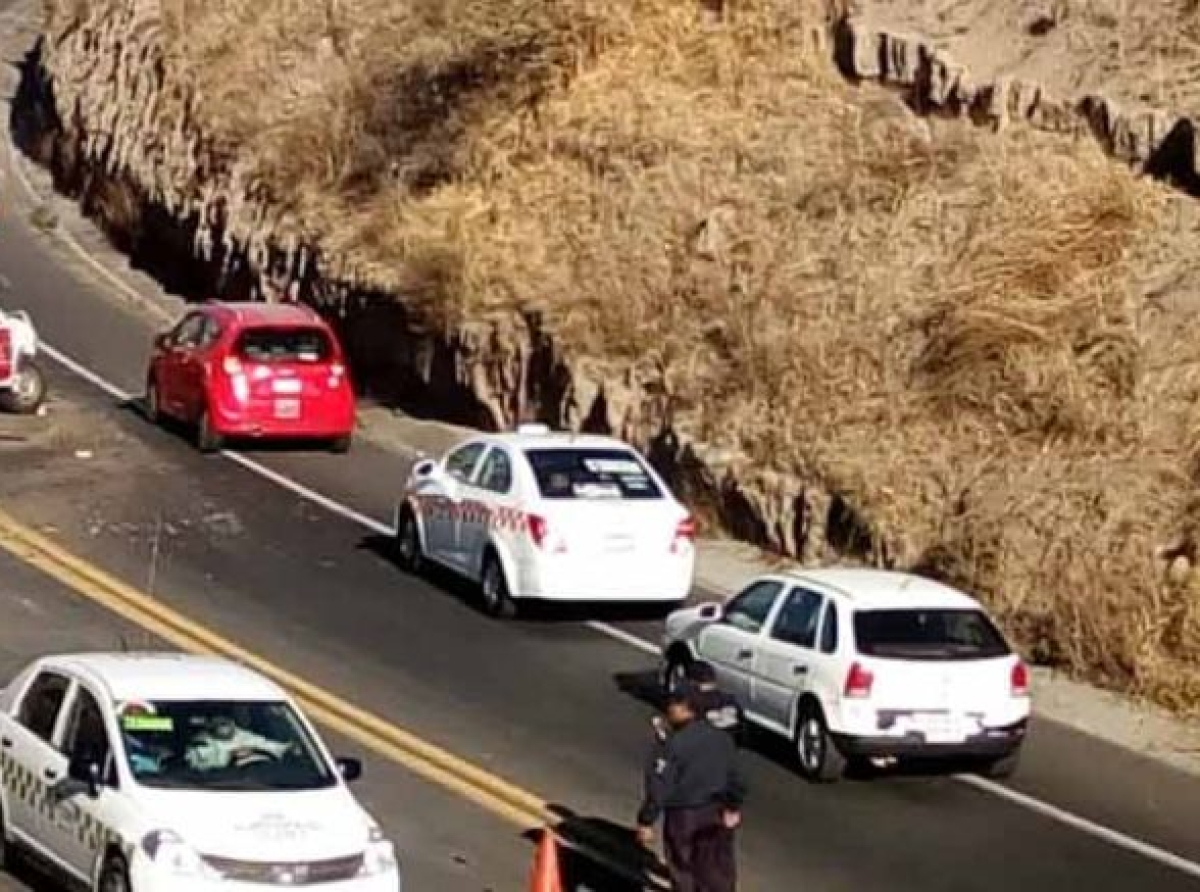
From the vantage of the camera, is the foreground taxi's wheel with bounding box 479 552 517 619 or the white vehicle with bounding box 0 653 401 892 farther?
the foreground taxi's wheel with bounding box 479 552 517 619

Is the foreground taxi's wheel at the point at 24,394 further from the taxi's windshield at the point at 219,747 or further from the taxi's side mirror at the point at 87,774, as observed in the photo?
the taxi's side mirror at the point at 87,774

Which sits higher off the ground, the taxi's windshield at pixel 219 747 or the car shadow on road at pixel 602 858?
the taxi's windshield at pixel 219 747

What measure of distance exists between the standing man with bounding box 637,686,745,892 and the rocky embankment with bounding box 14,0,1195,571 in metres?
13.0

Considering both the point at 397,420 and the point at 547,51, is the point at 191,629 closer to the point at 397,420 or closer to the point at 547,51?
the point at 397,420

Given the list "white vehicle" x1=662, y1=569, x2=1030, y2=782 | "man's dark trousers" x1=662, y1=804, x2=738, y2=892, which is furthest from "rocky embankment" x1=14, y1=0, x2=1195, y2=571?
"man's dark trousers" x1=662, y1=804, x2=738, y2=892

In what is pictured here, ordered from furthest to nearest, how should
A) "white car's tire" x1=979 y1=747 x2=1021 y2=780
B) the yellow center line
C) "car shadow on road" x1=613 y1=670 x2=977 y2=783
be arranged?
"car shadow on road" x1=613 y1=670 x2=977 y2=783
"white car's tire" x1=979 y1=747 x2=1021 y2=780
the yellow center line

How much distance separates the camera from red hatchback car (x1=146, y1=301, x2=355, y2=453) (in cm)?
3759

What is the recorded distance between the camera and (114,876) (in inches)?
722

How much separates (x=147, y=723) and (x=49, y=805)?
748 millimetres

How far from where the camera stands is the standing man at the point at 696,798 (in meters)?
18.6

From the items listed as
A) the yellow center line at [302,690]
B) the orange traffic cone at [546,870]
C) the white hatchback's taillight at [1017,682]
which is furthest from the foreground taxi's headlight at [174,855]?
the white hatchback's taillight at [1017,682]

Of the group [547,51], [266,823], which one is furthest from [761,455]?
[266,823]

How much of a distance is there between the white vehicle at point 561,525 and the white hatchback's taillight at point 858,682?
608cm

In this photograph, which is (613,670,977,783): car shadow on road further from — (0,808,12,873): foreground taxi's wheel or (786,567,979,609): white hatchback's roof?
(0,808,12,873): foreground taxi's wheel
